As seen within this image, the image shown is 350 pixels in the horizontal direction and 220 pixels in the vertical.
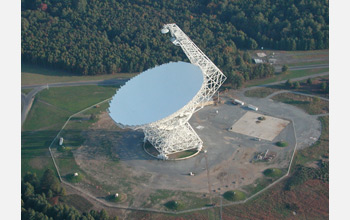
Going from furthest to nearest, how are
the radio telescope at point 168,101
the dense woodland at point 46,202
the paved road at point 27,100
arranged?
the paved road at point 27,100, the radio telescope at point 168,101, the dense woodland at point 46,202

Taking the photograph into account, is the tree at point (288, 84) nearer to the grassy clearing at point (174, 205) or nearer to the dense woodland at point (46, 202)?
the grassy clearing at point (174, 205)

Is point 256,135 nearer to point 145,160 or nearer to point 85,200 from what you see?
point 145,160

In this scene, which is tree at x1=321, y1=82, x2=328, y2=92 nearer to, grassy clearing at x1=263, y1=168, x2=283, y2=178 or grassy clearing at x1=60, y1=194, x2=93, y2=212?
grassy clearing at x1=263, y1=168, x2=283, y2=178

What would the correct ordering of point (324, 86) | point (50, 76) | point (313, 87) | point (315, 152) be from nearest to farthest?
point (315, 152) < point (324, 86) < point (313, 87) < point (50, 76)

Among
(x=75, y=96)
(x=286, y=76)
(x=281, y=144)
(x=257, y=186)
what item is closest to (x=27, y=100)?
(x=75, y=96)

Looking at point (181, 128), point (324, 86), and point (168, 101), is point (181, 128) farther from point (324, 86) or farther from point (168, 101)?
point (324, 86)

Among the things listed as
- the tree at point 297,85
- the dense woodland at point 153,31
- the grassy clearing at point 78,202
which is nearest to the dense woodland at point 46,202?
the grassy clearing at point 78,202

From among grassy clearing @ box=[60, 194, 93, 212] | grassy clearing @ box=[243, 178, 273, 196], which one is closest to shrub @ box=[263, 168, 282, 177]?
grassy clearing @ box=[243, 178, 273, 196]
